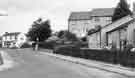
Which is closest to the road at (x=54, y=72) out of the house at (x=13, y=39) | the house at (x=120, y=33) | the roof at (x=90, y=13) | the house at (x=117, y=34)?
the house at (x=120, y=33)

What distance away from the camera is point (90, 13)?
68.7 m

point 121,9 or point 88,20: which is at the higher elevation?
point 121,9

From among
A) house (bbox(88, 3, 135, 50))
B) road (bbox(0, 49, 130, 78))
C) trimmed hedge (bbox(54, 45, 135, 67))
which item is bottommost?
road (bbox(0, 49, 130, 78))

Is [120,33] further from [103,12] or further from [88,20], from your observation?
[103,12]

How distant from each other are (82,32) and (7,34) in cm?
4773

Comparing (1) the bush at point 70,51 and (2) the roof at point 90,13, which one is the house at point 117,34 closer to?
(1) the bush at point 70,51

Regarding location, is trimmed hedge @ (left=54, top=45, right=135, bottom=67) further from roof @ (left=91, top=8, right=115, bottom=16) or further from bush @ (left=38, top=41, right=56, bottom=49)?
roof @ (left=91, top=8, right=115, bottom=16)

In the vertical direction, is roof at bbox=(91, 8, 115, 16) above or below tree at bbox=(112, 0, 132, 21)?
above

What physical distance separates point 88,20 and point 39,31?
19.7 metres

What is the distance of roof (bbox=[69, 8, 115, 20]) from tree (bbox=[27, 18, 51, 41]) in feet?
49.6

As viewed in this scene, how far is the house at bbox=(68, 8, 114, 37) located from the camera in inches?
2562

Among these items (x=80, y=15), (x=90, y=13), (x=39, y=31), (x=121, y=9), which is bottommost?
(x=39, y=31)

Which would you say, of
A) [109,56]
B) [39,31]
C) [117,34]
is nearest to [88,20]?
[39,31]

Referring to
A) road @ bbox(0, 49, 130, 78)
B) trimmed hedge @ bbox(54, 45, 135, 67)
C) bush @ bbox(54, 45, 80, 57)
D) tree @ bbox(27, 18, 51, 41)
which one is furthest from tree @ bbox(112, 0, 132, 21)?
road @ bbox(0, 49, 130, 78)
